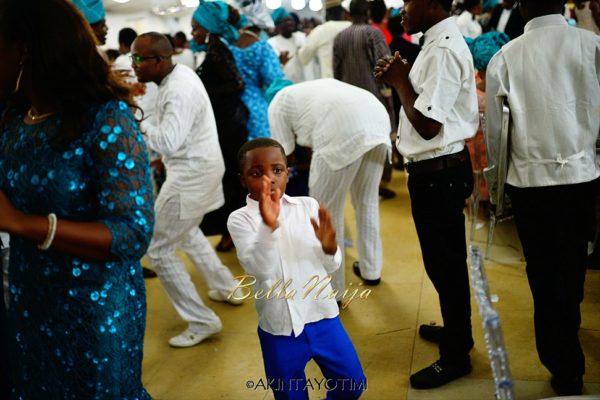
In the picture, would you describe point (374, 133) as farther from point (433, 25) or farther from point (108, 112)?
point (108, 112)

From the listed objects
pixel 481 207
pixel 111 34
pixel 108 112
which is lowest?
pixel 481 207

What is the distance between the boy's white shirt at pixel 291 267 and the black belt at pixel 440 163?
0.78 meters

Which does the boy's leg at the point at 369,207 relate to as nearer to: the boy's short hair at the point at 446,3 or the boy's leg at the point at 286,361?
the boy's short hair at the point at 446,3

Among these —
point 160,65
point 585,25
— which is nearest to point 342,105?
point 160,65

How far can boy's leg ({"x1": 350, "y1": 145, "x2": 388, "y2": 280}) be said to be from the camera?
3484 millimetres

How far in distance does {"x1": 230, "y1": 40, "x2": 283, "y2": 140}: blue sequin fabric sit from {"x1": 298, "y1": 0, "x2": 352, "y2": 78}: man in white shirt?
1.47 m

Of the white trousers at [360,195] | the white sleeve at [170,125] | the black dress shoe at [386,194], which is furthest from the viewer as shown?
the black dress shoe at [386,194]

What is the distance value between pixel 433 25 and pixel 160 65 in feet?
4.90

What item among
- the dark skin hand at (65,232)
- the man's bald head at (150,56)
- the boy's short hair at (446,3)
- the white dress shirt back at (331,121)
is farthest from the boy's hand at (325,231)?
the man's bald head at (150,56)

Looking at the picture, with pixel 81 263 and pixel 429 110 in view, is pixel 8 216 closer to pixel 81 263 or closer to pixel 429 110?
pixel 81 263

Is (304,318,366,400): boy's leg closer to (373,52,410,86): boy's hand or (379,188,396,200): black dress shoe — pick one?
(373,52,410,86): boy's hand

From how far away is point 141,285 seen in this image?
166cm

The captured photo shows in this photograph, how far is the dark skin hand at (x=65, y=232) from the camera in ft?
4.46

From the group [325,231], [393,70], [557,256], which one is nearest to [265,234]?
[325,231]
